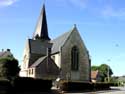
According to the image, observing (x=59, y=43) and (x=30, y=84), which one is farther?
(x=59, y=43)

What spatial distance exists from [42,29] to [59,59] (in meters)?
13.2

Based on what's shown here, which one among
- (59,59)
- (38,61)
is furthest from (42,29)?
(59,59)

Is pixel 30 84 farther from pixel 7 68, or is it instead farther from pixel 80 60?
pixel 80 60

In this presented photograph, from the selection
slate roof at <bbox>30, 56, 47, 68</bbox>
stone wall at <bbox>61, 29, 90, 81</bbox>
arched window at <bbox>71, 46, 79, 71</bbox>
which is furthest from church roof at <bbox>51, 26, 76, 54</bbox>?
slate roof at <bbox>30, 56, 47, 68</bbox>

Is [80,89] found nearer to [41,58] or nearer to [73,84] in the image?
[73,84]

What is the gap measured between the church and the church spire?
110 inches

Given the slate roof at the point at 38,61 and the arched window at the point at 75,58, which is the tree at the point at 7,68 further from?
the arched window at the point at 75,58

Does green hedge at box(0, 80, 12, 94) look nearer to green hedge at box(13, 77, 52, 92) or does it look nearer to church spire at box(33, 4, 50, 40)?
green hedge at box(13, 77, 52, 92)

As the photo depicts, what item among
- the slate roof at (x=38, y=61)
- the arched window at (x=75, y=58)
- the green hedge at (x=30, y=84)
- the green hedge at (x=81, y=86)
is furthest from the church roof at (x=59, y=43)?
the green hedge at (x=30, y=84)

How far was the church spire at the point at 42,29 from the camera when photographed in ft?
233

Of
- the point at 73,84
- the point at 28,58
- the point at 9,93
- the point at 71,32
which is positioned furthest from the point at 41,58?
the point at 9,93

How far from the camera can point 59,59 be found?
60.8 metres

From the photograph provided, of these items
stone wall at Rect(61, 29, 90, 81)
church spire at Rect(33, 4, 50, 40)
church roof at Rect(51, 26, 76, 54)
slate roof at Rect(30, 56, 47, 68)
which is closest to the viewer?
slate roof at Rect(30, 56, 47, 68)

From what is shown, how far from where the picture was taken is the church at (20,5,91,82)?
59031 millimetres
